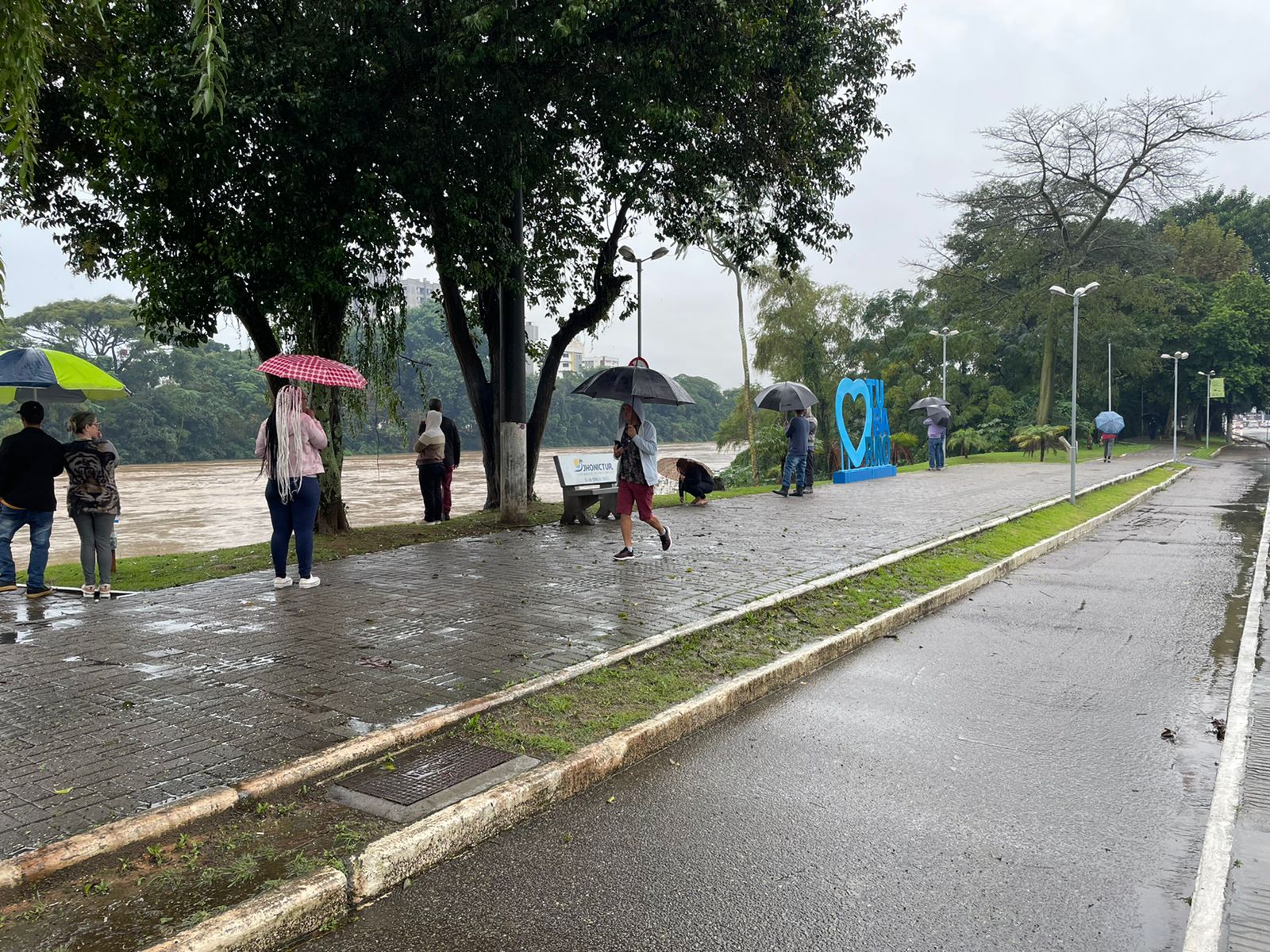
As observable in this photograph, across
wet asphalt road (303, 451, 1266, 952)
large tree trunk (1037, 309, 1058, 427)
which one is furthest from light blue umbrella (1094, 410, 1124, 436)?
wet asphalt road (303, 451, 1266, 952)

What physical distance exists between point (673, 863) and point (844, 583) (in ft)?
18.6

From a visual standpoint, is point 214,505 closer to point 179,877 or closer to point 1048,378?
point 179,877

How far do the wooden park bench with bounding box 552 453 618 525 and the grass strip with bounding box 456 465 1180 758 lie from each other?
481 centimetres

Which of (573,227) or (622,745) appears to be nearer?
(622,745)

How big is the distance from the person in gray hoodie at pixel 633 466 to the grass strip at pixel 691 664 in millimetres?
2444

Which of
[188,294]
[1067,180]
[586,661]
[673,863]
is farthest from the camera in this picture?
[1067,180]

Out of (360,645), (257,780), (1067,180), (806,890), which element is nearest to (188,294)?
(360,645)

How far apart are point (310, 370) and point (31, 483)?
2711 millimetres

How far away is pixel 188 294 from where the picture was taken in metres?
9.96

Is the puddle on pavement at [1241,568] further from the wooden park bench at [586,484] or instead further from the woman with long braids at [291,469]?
the wooden park bench at [586,484]

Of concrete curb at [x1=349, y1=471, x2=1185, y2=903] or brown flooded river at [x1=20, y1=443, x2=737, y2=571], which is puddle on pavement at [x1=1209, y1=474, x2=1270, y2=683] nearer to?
concrete curb at [x1=349, y1=471, x2=1185, y2=903]

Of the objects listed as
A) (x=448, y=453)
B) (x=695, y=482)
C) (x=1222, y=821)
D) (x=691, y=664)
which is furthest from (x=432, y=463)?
(x=1222, y=821)

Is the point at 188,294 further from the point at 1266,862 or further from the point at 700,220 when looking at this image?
the point at 1266,862

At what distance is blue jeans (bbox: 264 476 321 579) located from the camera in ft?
26.6
